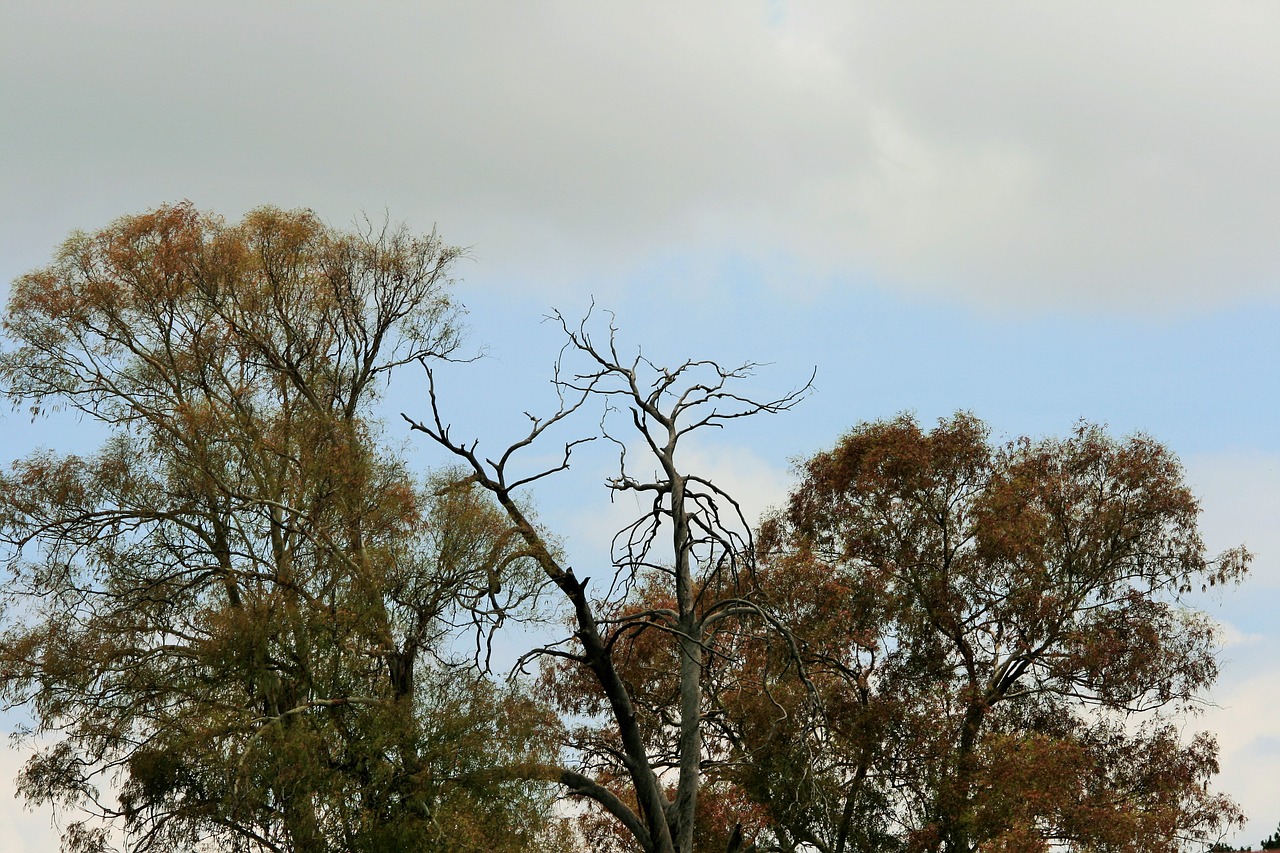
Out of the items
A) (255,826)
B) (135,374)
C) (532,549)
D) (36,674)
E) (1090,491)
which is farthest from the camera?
(1090,491)

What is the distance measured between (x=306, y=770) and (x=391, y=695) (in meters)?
1.59

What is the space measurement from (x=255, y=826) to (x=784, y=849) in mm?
8752

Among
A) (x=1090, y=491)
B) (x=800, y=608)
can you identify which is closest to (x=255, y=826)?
(x=800, y=608)

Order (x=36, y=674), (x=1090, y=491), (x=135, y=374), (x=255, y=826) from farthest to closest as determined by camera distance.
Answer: (x=1090, y=491) < (x=135, y=374) < (x=36, y=674) < (x=255, y=826)

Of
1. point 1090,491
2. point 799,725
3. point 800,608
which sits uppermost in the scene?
point 1090,491

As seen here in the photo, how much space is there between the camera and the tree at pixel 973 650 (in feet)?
71.5

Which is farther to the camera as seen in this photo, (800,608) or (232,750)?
(800,608)

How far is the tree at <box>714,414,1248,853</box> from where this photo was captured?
21781 millimetres

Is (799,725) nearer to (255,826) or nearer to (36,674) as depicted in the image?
(255,826)

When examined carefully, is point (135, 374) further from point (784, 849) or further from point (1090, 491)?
point (1090, 491)

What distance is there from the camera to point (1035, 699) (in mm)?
23594

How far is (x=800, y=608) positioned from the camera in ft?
76.6

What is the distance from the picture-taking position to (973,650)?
23.9 m

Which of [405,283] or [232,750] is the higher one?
Answer: [405,283]
